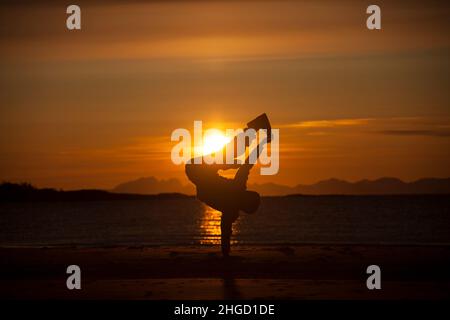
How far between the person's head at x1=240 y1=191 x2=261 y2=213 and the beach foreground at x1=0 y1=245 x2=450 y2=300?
1.90m

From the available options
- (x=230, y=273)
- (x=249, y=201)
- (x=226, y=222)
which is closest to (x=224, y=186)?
(x=249, y=201)

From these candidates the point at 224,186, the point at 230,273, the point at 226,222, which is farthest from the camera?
the point at 226,222

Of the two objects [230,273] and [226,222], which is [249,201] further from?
[230,273]

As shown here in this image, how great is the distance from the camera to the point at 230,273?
2173 centimetres

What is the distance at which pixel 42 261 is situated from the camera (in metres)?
25.9

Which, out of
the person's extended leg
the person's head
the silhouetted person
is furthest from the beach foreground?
the silhouetted person

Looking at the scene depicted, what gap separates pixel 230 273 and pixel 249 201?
221 centimetres

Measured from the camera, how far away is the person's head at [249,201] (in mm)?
22031

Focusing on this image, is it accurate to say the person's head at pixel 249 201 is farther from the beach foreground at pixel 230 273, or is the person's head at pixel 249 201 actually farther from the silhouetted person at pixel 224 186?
the beach foreground at pixel 230 273

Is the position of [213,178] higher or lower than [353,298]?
higher

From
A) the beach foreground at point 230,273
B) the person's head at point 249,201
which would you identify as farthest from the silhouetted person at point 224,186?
the beach foreground at point 230,273
